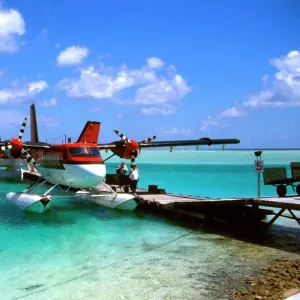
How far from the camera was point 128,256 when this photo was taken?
434 inches

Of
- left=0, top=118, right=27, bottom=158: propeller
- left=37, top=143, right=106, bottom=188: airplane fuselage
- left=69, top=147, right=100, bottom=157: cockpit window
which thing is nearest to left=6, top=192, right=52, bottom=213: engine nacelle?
left=37, top=143, right=106, bottom=188: airplane fuselage

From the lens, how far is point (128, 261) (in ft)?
34.4

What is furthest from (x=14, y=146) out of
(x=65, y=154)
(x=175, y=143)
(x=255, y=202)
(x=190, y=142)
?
(x=255, y=202)

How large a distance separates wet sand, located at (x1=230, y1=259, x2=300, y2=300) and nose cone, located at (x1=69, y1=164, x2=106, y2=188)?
360 inches

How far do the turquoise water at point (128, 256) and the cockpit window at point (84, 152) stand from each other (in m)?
2.91

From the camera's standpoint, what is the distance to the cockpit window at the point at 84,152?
1731 centimetres

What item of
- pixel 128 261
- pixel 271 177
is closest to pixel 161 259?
pixel 128 261

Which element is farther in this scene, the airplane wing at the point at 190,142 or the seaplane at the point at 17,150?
the airplane wing at the point at 190,142

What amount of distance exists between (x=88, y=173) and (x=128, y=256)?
6.43m

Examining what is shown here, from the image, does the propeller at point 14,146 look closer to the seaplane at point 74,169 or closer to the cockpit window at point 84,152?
the seaplane at point 74,169

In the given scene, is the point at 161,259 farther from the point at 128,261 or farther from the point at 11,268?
the point at 11,268

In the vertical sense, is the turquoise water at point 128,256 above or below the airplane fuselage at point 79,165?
below

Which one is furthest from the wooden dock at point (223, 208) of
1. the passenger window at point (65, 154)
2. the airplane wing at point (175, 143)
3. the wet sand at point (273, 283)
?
the airplane wing at point (175, 143)

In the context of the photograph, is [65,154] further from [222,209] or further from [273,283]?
[273,283]
